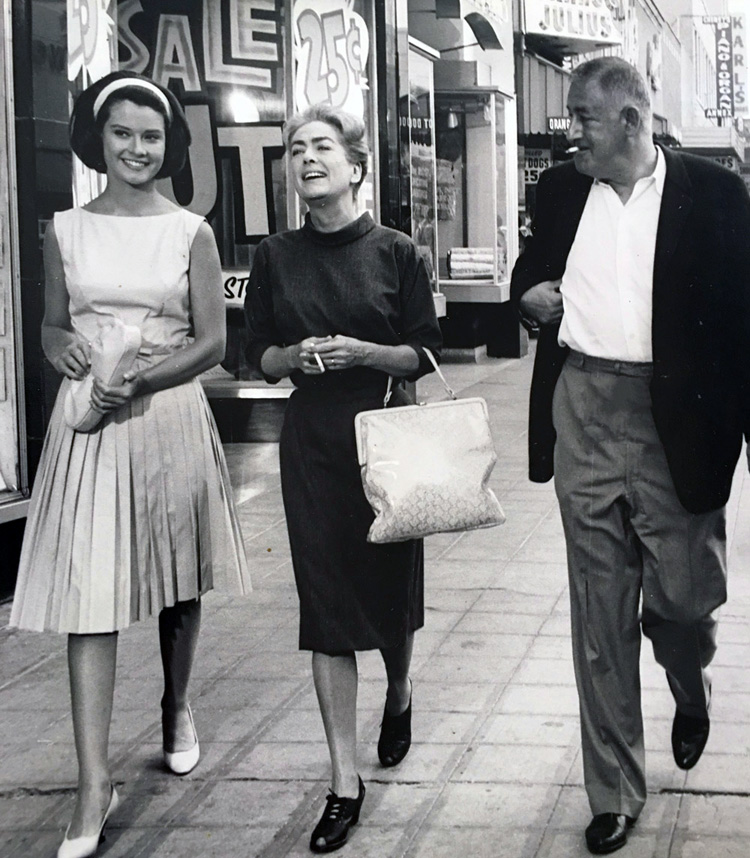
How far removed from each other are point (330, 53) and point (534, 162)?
14.3 metres

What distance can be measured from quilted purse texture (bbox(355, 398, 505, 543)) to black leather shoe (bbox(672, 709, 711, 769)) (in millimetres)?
864

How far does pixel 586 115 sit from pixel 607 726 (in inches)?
60.7

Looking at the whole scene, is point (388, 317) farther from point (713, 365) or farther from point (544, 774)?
point (544, 774)

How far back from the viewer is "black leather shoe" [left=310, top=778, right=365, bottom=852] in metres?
3.77

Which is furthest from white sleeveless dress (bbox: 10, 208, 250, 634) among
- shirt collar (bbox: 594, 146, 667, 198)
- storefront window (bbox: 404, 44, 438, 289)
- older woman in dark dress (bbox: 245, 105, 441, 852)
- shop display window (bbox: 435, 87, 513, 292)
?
shop display window (bbox: 435, 87, 513, 292)

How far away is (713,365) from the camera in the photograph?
12.1ft

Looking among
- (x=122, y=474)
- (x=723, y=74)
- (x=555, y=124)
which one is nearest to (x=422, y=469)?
(x=122, y=474)

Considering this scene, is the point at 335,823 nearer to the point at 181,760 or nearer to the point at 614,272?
the point at 181,760

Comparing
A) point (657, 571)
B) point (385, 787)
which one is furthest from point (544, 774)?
point (657, 571)

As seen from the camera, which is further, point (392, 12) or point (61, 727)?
point (392, 12)

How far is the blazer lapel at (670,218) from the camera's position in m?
3.62

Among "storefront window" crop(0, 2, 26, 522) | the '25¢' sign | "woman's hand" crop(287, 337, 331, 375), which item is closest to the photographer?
"woman's hand" crop(287, 337, 331, 375)

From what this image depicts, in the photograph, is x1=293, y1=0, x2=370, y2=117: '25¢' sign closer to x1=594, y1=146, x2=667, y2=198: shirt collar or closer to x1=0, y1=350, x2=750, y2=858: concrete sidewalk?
x1=0, y1=350, x2=750, y2=858: concrete sidewalk

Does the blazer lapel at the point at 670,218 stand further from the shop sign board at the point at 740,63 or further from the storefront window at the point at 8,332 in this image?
the shop sign board at the point at 740,63
